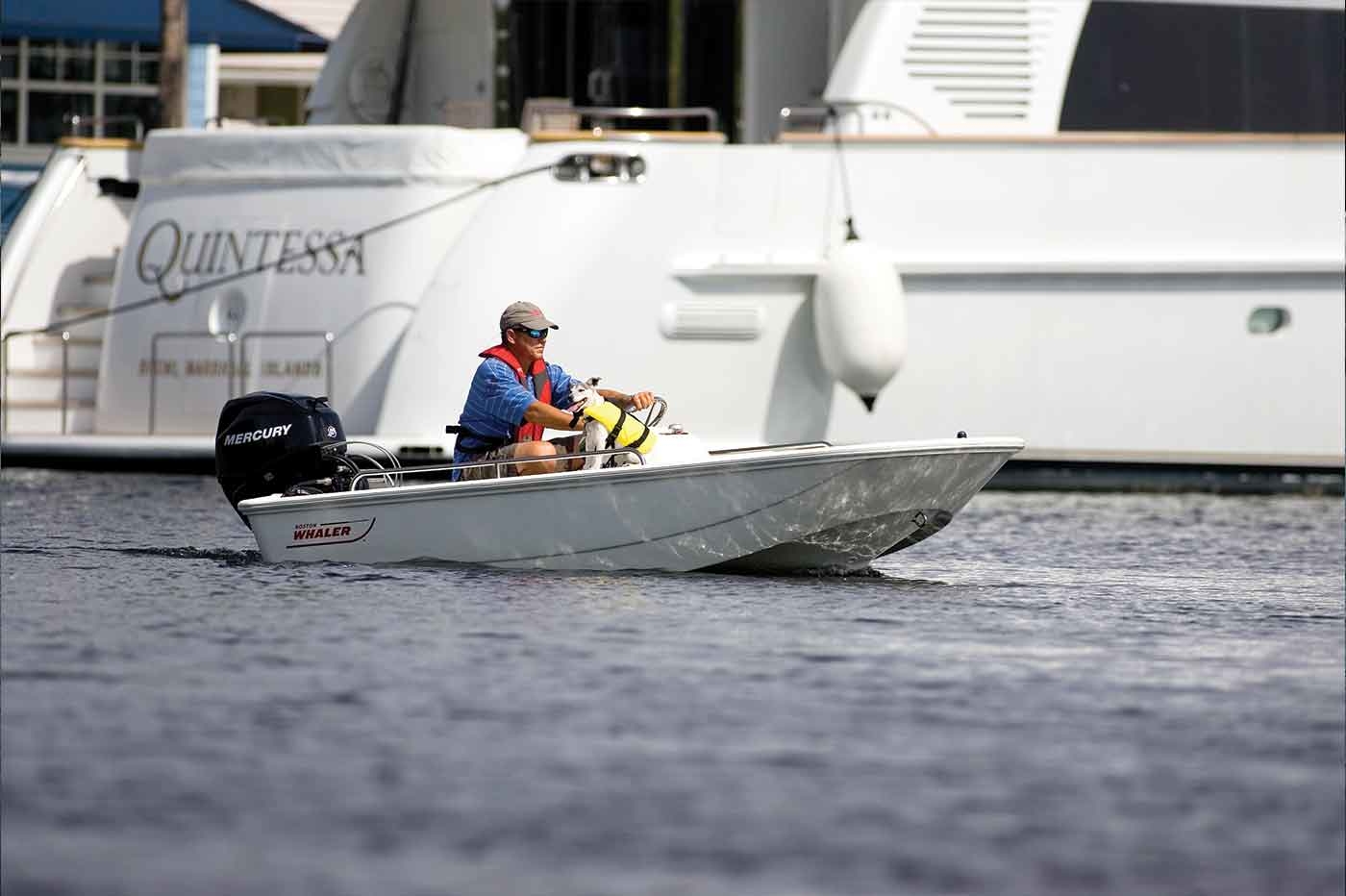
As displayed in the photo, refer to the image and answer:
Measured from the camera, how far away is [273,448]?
1105 cm

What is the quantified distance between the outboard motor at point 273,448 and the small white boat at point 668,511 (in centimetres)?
7

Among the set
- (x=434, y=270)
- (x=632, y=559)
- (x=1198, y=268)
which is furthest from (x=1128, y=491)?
(x=632, y=559)

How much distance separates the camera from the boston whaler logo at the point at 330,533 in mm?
10828

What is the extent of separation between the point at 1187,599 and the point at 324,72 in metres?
8.97

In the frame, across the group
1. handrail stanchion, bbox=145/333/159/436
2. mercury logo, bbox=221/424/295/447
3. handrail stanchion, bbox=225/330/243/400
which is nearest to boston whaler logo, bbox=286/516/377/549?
mercury logo, bbox=221/424/295/447

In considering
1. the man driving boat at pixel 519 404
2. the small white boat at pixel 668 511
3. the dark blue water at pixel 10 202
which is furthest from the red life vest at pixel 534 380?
the dark blue water at pixel 10 202

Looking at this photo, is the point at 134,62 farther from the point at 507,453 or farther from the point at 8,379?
the point at 507,453

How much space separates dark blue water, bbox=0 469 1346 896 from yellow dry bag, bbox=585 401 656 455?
1.93ft

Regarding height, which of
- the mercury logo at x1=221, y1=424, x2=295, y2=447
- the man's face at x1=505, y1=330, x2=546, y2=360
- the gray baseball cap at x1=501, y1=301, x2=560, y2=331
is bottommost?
the mercury logo at x1=221, y1=424, x2=295, y2=447

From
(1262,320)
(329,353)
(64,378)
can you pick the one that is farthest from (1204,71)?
(64,378)

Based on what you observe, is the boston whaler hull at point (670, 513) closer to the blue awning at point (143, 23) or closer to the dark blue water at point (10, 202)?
the dark blue water at point (10, 202)

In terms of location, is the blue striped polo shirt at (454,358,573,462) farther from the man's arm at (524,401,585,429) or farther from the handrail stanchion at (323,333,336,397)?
the handrail stanchion at (323,333,336,397)

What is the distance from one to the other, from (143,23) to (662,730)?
17421 millimetres

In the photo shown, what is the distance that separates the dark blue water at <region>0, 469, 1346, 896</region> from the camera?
18.0 feet
